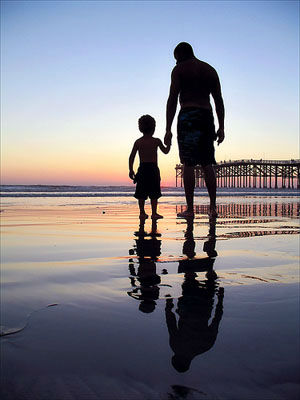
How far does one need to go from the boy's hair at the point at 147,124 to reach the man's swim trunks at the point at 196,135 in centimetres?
114

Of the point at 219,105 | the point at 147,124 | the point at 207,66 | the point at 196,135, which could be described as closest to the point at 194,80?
the point at 207,66

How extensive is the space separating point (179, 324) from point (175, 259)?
3.07 feet

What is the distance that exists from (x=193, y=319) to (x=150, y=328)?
119 millimetres

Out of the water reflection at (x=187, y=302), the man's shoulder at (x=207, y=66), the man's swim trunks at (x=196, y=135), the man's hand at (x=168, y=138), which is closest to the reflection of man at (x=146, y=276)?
the water reflection at (x=187, y=302)

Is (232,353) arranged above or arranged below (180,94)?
below

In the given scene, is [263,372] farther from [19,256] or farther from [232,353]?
[19,256]

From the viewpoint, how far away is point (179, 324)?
88 cm

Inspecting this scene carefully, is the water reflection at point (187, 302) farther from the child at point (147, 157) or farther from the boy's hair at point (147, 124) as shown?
the boy's hair at point (147, 124)

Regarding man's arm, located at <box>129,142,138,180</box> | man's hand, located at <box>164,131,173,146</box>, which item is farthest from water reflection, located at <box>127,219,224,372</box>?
man's arm, located at <box>129,142,138,180</box>

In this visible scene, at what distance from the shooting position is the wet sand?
625 mm

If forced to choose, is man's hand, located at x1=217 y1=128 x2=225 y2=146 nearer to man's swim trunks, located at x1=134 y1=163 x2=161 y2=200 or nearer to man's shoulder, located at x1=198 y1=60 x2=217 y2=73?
man's shoulder, located at x1=198 y1=60 x2=217 y2=73

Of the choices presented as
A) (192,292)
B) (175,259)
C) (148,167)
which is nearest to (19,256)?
(175,259)

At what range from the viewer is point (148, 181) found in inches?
214

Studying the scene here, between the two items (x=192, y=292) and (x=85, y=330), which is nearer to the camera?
(x=85, y=330)
